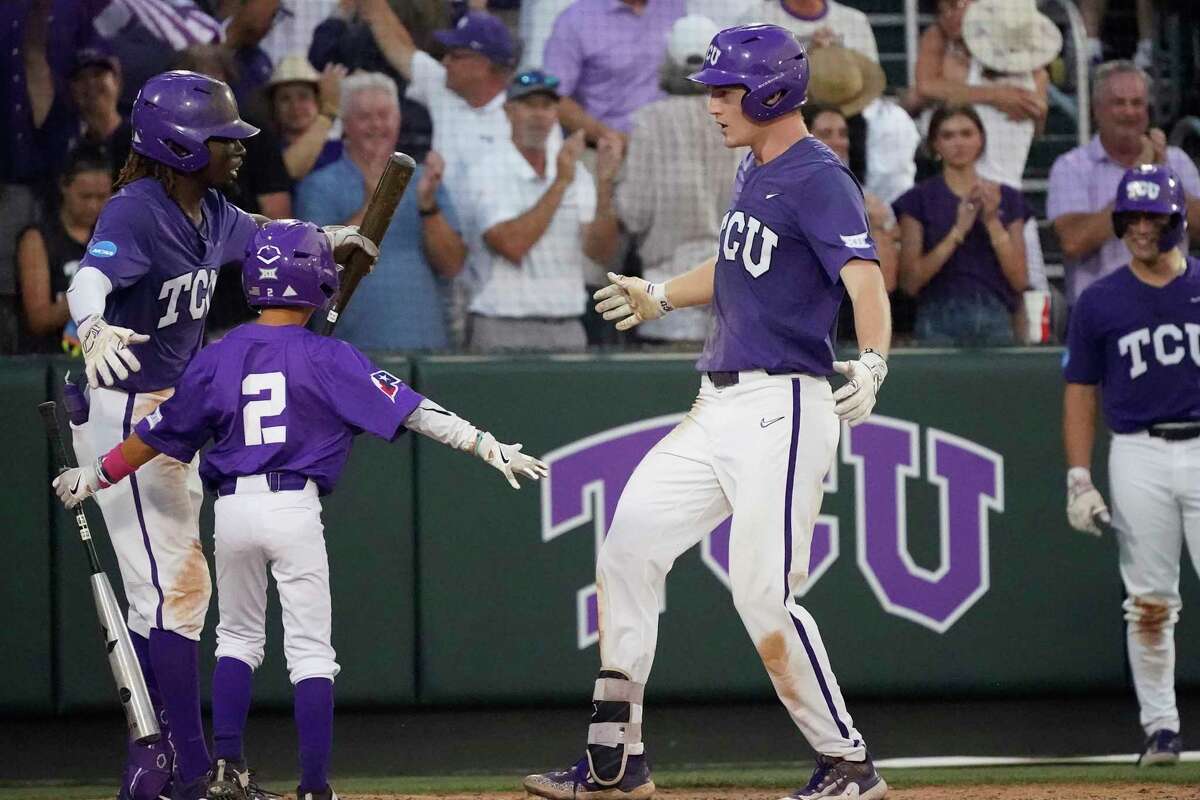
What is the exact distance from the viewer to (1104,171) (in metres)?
6.41

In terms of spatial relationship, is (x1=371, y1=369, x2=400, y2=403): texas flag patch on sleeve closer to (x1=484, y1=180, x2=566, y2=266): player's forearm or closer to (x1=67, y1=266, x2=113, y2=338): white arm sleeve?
(x1=67, y1=266, x2=113, y2=338): white arm sleeve

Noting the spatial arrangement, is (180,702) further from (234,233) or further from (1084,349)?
(1084,349)

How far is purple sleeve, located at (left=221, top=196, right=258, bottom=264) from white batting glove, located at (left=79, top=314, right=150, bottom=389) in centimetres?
62

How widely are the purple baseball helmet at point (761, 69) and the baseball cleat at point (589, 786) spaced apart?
156 centimetres

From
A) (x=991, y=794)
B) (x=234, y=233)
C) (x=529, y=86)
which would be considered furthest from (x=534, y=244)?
(x=991, y=794)

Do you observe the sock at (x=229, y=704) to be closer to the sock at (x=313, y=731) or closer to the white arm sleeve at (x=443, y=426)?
the sock at (x=313, y=731)

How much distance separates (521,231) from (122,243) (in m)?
2.07

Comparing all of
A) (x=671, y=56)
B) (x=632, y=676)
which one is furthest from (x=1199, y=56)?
(x=632, y=676)

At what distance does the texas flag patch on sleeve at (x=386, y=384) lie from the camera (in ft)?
13.3

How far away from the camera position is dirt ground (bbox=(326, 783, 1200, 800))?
15.7ft

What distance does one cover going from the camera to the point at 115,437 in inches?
173

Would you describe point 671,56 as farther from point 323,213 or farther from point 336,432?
point 336,432

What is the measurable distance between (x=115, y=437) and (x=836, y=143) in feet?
9.54

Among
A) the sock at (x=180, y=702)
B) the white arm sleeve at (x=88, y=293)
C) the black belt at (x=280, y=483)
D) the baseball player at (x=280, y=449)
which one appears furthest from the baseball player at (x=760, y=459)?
the white arm sleeve at (x=88, y=293)
